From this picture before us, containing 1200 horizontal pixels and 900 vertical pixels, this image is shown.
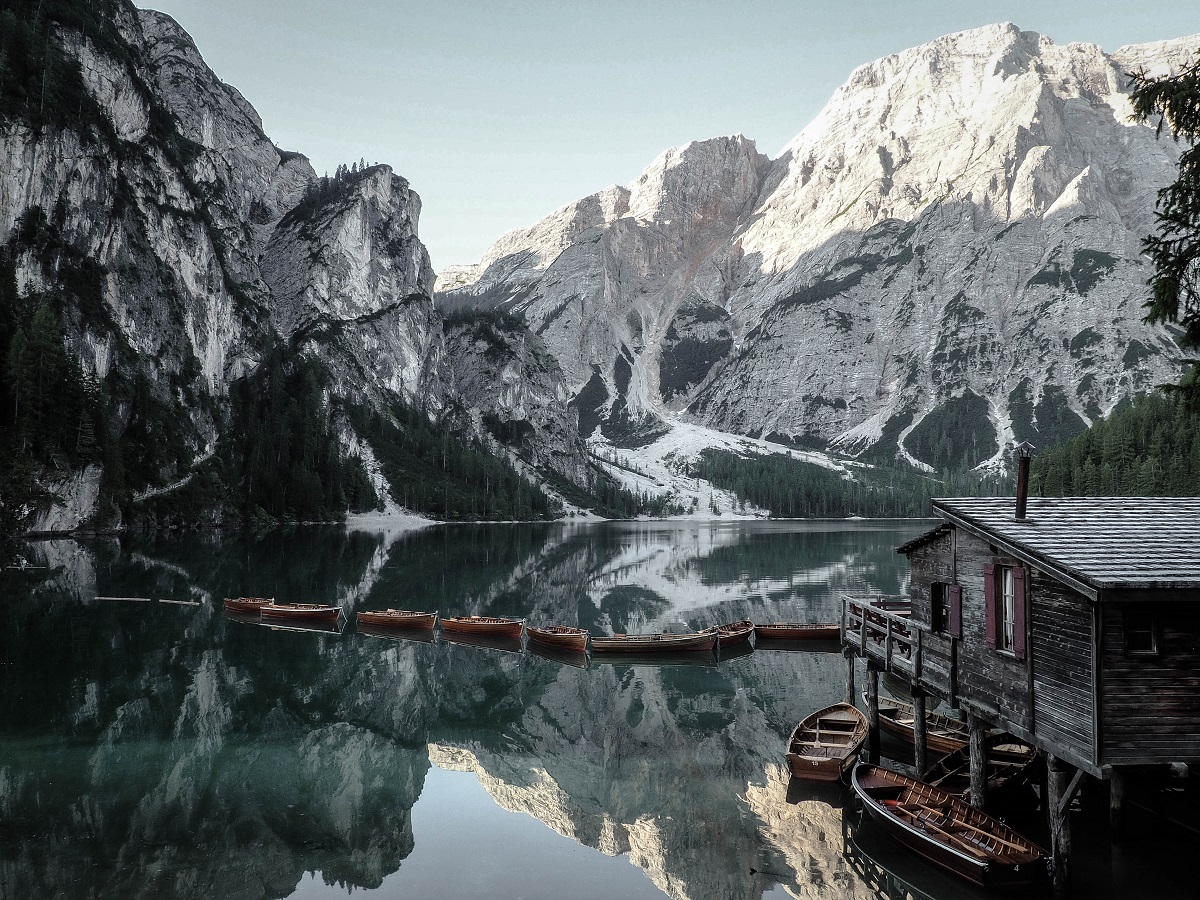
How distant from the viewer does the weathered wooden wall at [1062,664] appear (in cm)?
1612

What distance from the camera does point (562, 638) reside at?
44875 mm

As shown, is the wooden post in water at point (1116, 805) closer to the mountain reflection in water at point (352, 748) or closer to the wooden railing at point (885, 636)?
the wooden railing at point (885, 636)

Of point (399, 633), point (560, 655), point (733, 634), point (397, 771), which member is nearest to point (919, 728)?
point (397, 771)

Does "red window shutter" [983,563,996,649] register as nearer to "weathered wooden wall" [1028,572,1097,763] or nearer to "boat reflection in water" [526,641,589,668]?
"weathered wooden wall" [1028,572,1097,763]

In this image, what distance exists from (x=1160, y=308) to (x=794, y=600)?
53.5 metres

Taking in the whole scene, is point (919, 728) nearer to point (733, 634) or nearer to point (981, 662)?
point (981, 662)

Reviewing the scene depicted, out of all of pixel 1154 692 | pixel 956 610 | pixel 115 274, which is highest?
pixel 115 274

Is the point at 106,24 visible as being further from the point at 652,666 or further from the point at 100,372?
the point at 652,666

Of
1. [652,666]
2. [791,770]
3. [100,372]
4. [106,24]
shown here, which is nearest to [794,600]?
[652,666]

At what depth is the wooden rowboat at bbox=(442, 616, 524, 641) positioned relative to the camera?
48.3 m

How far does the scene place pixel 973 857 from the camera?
17.2 m

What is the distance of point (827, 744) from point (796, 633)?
78.4 feet

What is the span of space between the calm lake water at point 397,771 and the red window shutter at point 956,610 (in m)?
5.73

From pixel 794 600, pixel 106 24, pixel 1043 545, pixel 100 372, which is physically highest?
pixel 106 24
